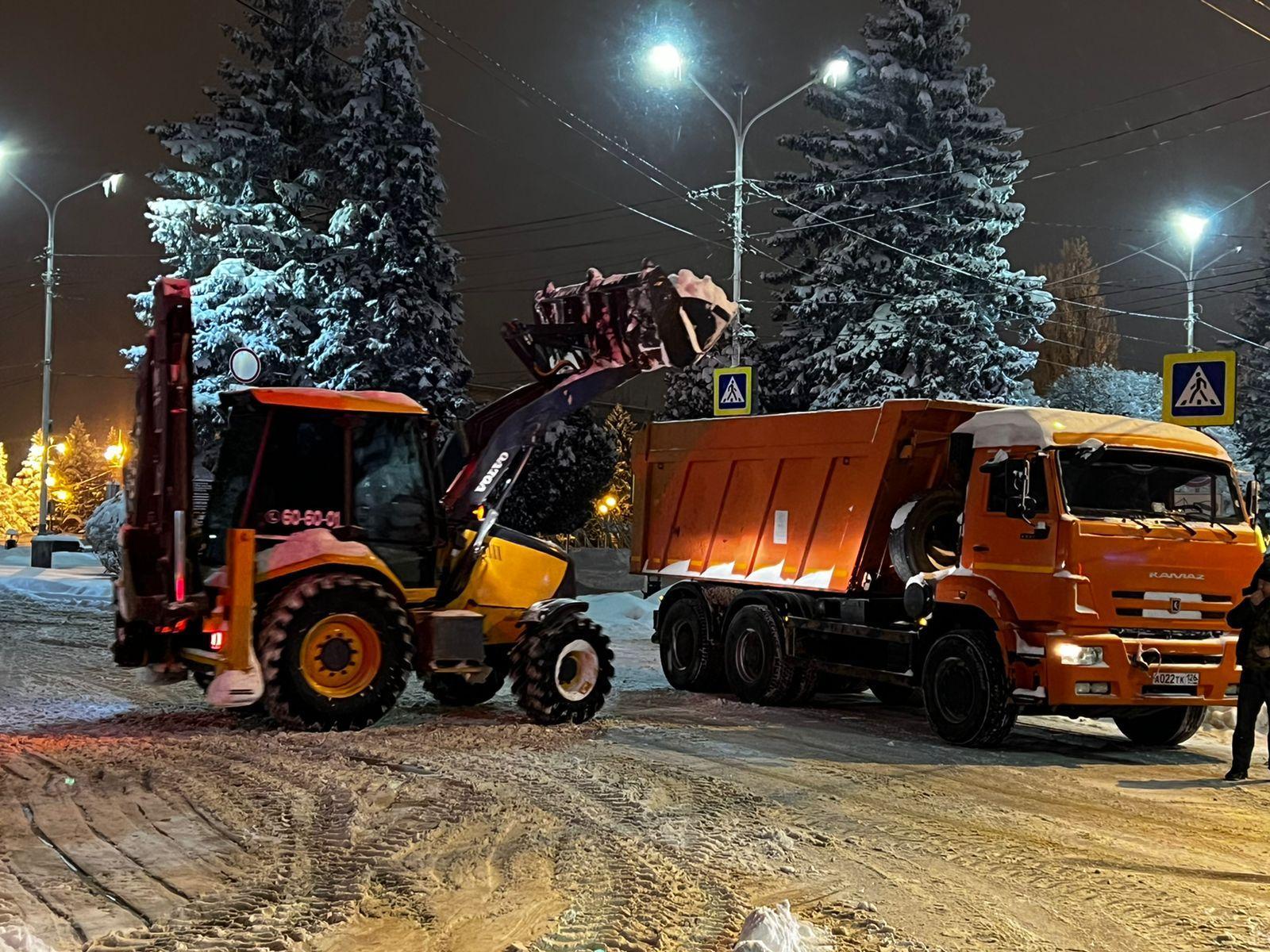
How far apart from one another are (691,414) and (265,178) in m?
16.3

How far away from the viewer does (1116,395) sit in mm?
40219

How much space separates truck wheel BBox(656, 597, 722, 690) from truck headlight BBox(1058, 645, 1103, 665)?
4874 millimetres

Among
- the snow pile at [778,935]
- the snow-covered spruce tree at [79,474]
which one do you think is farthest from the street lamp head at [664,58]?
the snow-covered spruce tree at [79,474]

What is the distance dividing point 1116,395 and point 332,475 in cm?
3502

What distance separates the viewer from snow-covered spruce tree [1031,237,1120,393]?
67.4 m

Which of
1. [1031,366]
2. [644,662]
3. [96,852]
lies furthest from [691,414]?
[96,852]

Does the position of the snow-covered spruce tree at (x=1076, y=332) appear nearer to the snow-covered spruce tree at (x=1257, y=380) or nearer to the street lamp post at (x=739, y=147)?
the snow-covered spruce tree at (x=1257, y=380)

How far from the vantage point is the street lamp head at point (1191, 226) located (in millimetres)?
25508

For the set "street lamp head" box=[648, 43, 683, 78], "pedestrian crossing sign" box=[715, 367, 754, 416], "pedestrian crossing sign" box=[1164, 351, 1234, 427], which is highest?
"street lamp head" box=[648, 43, 683, 78]

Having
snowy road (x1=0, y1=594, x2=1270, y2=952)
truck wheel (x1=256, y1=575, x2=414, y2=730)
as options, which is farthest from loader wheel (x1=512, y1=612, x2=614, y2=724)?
truck wheel (x1=256, y1=575, x2=414, y2=730)

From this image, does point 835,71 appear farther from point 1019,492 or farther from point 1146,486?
point 1019,492

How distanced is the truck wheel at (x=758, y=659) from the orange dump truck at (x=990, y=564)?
20 mm

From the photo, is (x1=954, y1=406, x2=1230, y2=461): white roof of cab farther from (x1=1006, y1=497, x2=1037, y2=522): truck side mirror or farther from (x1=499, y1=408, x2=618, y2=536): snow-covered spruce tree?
(x1=499, y1=408, x2=618, y2=536): snow-covered spruce tree

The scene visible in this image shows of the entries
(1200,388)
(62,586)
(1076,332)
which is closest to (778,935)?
(1200,388)
